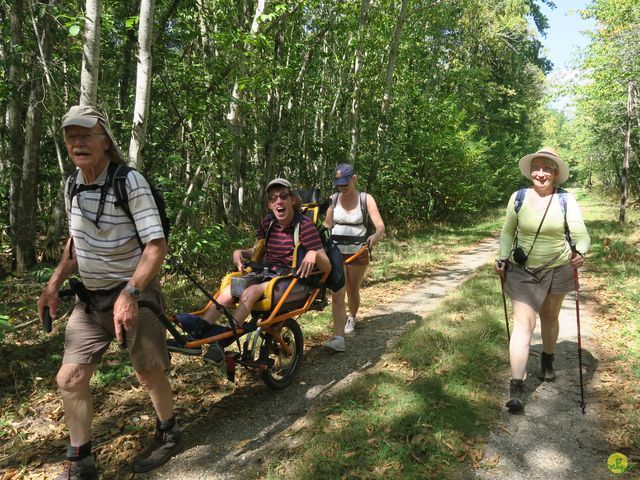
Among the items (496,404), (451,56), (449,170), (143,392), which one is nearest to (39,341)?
(143,392)

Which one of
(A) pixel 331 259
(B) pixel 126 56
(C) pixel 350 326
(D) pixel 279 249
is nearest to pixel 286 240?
(D) pixel 279 249

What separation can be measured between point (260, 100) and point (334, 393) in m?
7.64

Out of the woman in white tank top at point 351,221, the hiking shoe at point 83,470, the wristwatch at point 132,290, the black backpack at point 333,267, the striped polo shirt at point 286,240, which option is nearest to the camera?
the wristwatch at point 132,290

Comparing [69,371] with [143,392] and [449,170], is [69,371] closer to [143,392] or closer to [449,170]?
[143,392]

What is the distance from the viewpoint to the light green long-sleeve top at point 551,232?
355 centimetres

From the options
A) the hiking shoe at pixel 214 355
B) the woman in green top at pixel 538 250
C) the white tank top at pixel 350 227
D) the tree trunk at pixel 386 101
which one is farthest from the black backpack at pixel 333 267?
the tree trunk at pixel 386 101

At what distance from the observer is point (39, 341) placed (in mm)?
5426

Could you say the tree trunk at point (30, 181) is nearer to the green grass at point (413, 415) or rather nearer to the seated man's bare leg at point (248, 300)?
the seated man's bare leg at point (248, 300)

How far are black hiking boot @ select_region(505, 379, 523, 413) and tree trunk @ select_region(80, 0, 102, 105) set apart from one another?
15.2 ft

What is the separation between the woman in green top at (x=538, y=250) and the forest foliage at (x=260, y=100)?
154 inches

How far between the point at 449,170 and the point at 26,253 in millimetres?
14641

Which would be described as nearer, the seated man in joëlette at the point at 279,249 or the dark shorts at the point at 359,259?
the seated man in joëlette at the point at 279,249

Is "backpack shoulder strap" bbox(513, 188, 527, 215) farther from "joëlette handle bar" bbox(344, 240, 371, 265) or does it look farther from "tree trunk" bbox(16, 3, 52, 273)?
"tree trunk" bbox(16, 3, 52, 273)

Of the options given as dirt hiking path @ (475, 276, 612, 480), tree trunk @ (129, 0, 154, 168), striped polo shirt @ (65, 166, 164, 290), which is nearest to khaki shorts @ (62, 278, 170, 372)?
striped polo shirt @ (65, 166, 164, 290)
